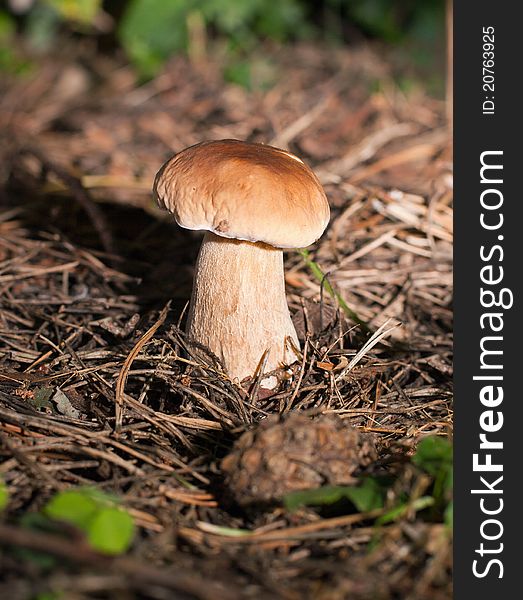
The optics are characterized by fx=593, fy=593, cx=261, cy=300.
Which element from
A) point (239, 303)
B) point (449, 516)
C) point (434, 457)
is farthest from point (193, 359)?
point (449, 516)

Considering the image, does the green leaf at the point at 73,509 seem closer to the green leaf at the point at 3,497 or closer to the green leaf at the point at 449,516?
the green leaf at the point at 3,497

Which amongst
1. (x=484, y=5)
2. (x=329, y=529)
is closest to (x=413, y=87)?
(x=484, y=5)

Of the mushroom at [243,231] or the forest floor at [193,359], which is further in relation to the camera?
the mushroom at [243,231]

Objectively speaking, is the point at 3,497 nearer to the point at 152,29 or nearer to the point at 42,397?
the point at 42,397

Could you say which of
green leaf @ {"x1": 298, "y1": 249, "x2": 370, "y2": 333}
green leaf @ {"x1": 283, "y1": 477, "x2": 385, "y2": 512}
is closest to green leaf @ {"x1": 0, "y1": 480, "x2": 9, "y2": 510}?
green leaf @ {"x1": 283, "y1": 477, "x2": 385, "y2": 512}

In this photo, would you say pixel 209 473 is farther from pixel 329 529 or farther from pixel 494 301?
pixel 494 301

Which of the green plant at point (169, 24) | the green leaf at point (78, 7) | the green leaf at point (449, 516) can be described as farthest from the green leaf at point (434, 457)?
the green leaf at point (78, 7)

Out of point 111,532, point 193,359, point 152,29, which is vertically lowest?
point 111,532
